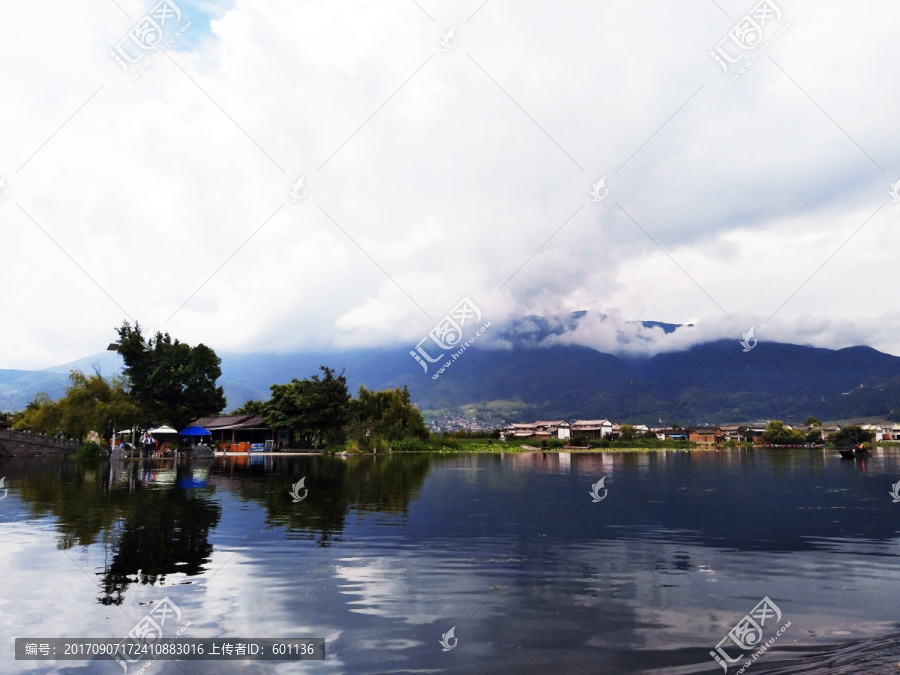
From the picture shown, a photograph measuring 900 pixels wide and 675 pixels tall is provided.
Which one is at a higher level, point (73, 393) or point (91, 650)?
point (73, 393)

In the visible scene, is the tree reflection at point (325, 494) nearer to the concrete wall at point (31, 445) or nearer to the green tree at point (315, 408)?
the green tree at point (315, 408)

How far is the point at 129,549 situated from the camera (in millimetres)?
12516

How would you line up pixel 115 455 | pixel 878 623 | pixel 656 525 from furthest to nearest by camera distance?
pixel 115 455
pixel 656 525
pixel 878 623

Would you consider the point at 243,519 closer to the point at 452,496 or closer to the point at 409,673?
the point at 452,496

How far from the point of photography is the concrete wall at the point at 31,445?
52.6m

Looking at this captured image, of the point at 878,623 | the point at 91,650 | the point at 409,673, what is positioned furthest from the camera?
the point at 878,623

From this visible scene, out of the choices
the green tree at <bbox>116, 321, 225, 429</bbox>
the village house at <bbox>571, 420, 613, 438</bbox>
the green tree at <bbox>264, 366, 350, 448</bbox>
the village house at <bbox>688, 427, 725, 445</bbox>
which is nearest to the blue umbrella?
the green tree at <bbox>116, 321, 225, 429</bbox>

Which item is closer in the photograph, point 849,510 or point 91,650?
point 91,650

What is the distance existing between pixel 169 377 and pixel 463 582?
6097 cm

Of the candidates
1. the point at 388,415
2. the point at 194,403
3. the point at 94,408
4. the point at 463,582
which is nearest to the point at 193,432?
the point at 194,403

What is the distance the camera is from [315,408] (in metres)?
66.0

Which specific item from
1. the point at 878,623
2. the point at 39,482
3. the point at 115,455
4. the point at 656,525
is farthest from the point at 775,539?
the point at 115,455

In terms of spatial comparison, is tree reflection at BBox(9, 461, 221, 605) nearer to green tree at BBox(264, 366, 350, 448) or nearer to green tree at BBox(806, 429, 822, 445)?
green tree at BBox(264, 366, 350, 448)

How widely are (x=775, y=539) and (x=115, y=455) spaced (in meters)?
44.2
